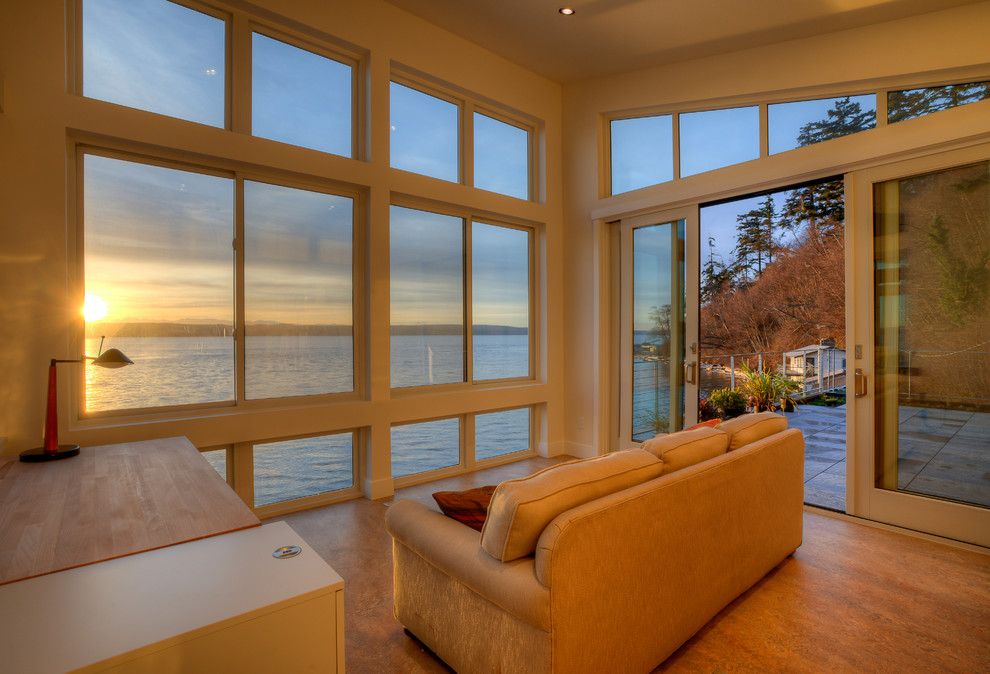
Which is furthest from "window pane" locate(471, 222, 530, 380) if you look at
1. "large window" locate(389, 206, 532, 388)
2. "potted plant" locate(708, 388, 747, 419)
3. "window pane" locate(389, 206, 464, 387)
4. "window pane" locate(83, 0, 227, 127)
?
"window pane" locate(83, 0, 227, 127)

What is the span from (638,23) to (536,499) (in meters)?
3.82

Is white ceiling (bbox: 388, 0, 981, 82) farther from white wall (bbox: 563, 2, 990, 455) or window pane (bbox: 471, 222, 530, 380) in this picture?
window pane (bbox: 471, 222, 530, 380)

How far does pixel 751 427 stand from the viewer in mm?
2441

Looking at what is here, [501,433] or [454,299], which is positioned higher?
[454,299]

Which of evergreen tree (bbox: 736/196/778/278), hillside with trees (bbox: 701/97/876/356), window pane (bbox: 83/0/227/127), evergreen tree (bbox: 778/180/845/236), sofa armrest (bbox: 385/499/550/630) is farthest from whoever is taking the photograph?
evergreen tree (bbox: 736/196/778/278)

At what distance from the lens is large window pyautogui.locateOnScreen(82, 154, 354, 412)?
2883 millimetres

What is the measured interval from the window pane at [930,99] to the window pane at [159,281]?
4556mm

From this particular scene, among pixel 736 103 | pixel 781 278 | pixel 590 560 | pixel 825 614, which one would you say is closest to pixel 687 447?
pixel 590 560

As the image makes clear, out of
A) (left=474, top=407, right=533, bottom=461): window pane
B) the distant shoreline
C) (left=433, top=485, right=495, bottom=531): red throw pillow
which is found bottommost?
(left=474, top=407, right=533, bottom=461): window pane

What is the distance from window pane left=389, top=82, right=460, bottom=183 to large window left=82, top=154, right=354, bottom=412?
0.73 metres

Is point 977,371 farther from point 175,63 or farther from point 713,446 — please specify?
point 175,63

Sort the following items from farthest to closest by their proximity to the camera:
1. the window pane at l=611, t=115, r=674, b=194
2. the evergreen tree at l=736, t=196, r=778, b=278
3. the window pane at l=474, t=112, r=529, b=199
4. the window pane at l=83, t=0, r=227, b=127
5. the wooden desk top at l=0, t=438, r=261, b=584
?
the evergreen tree at l=736, t=196, r=778, b=278
the window pane at l=474, t=112, r=529, b=199
the window pane at l=611, t=115, r=674, b=194
the window pane at l=83, t=0, r=227, b=127
the wooden desk top at l=0, t=438, r=261, b=584

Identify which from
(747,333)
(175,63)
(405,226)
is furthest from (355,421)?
(747,333)

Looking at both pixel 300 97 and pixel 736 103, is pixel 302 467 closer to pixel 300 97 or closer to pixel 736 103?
pixel 300 97
